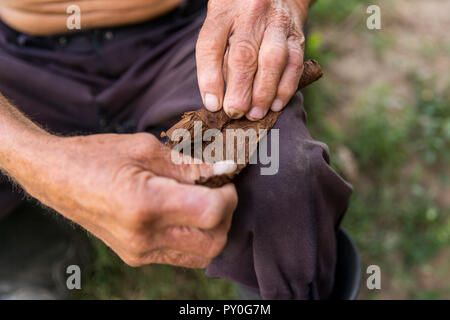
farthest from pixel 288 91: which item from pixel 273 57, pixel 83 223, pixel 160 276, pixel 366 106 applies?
pixel 366 106

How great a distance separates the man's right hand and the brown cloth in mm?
134

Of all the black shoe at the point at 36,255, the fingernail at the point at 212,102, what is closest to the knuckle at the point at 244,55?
the fingernail at the point at 212,102

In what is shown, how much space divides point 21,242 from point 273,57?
152cm

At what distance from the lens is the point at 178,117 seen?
125 centimetres

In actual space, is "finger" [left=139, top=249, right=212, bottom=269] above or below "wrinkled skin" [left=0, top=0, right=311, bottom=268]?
below

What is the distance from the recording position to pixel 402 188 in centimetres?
216

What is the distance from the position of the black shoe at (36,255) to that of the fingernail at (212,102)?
1041mm

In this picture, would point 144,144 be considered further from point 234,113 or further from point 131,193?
point 234,113

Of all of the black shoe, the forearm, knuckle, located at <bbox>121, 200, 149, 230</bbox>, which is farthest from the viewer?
the black shoe

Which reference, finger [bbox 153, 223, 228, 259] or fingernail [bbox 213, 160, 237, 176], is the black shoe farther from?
fingernail [bbox 213, 160, 237, 176]

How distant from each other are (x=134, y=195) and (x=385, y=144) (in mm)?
1700

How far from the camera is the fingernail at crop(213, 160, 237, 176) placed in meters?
0.98

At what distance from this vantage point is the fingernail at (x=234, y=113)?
42.4 inches

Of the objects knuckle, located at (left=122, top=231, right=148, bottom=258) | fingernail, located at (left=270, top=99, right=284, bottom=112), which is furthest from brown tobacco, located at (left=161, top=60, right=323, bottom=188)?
knuckle, located at (left=122, top=231, right=148, bottom=258)
